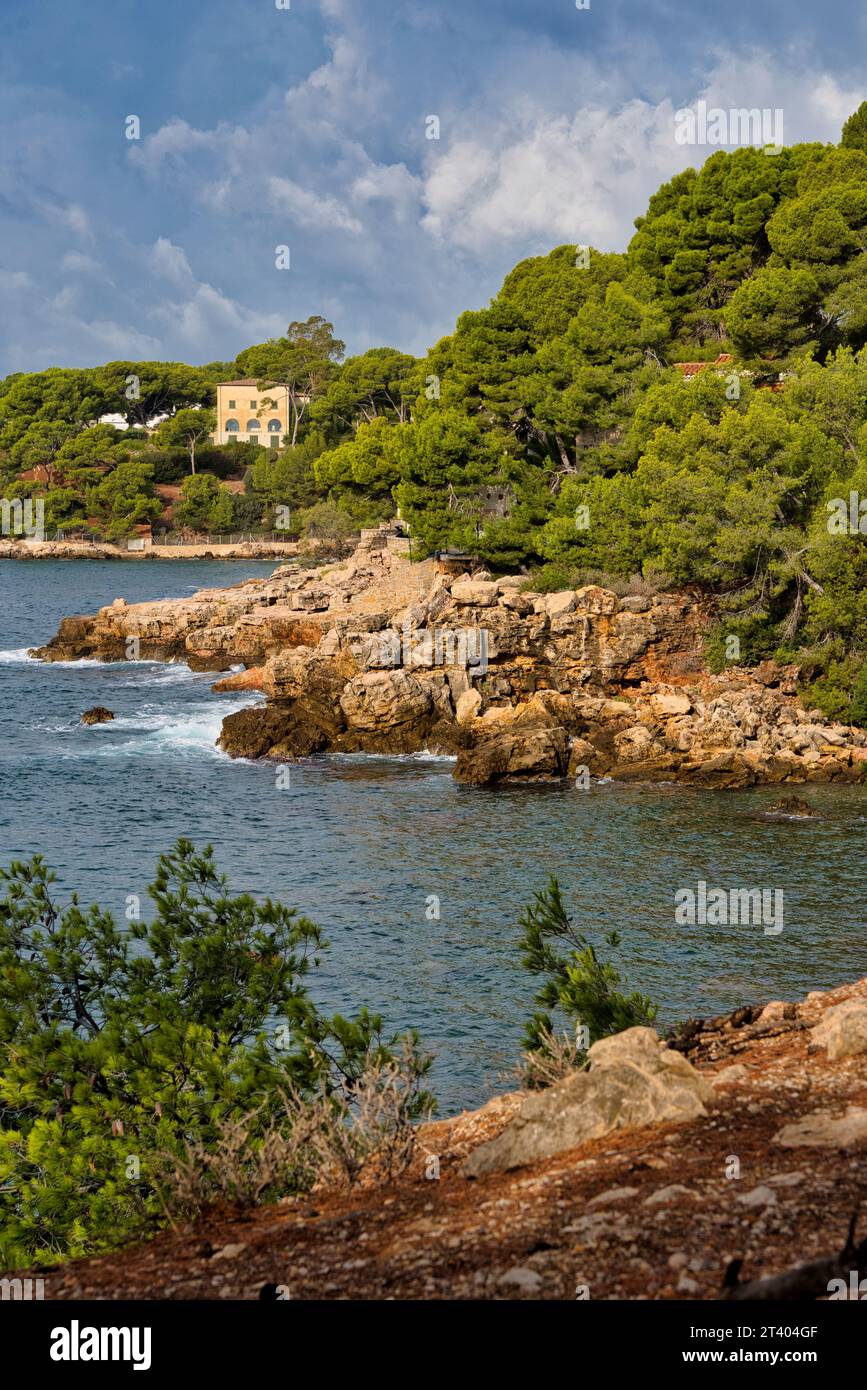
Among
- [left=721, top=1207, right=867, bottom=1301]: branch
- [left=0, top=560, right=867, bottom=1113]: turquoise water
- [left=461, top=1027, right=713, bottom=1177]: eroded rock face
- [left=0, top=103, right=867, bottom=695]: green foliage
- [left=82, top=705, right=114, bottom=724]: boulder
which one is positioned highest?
[left=0, top=103, right=867, bottom=695]: green foliage

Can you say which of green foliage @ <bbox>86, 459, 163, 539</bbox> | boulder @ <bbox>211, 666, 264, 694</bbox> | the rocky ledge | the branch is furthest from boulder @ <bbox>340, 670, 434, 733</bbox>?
green foliage @ <bbox>86, 459, 163, 539</bbox>

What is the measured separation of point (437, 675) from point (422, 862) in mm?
13863

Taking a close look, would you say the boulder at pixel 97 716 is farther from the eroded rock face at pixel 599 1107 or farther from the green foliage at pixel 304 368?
the green foliage at pixel 304 368

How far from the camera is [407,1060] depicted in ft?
34.7

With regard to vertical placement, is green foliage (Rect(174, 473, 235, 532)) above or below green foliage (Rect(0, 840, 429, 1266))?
above

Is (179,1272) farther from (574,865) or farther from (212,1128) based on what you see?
(574,865)

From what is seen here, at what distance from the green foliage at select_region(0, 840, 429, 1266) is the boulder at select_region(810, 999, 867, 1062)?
11.7 ft

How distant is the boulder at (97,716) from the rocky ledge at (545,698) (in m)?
5.87

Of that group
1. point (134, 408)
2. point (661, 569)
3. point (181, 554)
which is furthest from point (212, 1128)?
point (134, 408)

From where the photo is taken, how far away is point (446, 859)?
28.9 metres

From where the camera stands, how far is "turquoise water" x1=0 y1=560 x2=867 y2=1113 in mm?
21062

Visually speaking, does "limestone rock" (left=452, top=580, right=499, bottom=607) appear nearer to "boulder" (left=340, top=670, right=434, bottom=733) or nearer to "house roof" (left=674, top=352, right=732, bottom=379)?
"boulder" (left=340, top=670, right=434, bottom=733)

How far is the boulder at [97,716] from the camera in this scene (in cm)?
4525

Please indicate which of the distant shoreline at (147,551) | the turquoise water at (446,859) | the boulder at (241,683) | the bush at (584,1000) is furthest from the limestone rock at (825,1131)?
the distant shoreline at (147,551)
